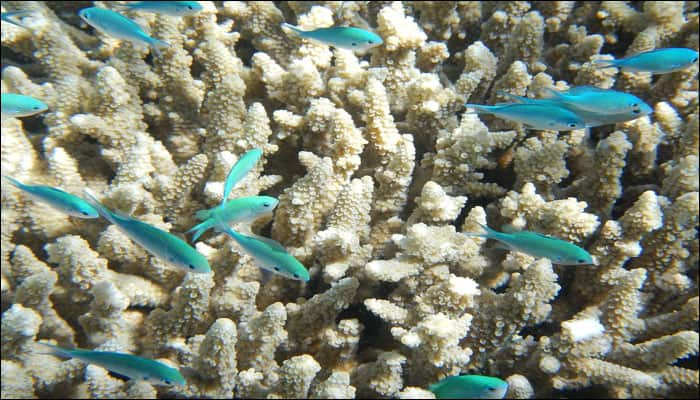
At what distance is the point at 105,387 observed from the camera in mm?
1938

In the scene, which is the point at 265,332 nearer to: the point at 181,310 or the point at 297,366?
the point at 297,366

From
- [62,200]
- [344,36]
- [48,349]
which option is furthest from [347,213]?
[48,349]

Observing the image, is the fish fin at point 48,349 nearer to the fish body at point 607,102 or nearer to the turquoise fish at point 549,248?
the turquoise fish at point 549,248

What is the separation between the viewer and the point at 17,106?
216cm

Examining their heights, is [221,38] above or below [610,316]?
above

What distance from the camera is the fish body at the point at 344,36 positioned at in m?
2.45

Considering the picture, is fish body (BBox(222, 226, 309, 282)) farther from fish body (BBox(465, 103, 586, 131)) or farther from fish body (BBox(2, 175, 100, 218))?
fish body (BBox(465, 103, 586, 131))

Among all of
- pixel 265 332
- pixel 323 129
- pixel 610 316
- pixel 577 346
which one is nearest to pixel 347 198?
pixel 323 129

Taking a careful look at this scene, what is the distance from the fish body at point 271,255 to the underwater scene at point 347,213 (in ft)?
0.04

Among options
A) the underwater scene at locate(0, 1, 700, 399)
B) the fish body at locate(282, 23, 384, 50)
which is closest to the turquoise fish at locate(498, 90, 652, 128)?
the underwater scene at locate(0, 1, 700, 399)

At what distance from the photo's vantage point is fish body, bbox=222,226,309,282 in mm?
1728

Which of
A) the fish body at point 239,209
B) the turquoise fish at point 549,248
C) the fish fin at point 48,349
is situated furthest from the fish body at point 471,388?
the fish fin at point 48,349

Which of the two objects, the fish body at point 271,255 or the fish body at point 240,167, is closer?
the fish body at point 271,255

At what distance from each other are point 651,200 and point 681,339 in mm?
696
